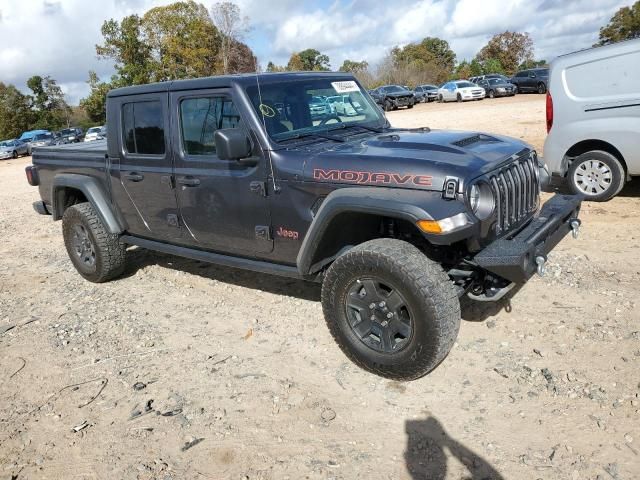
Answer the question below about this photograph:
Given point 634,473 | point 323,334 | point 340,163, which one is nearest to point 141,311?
point 323,334

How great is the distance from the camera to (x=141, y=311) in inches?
200

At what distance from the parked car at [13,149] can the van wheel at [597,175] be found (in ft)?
114

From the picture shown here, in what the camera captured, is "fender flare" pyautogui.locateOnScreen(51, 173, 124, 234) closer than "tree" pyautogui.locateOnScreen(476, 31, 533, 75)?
Yes

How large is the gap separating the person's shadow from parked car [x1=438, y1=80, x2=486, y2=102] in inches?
1293

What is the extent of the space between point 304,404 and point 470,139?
6.94 ft

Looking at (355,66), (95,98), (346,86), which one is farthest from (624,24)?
(346,86)

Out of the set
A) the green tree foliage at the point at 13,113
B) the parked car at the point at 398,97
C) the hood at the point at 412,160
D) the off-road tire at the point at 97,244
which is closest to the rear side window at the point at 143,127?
the off-road tire at the point at 97,244

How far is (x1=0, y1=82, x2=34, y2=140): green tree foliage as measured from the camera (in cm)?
5188

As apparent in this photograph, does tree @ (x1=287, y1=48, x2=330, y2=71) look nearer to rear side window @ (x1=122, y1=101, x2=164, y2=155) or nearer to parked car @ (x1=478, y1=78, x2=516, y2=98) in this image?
parked car @ (x1=478, y1=78, x2=516, y2=98)

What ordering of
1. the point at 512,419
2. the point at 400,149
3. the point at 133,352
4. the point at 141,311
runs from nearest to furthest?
the point at 512,419, the point at 400,149, the point at 133,352, the point at 141,311

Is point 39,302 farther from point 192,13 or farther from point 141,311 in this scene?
point 192,13

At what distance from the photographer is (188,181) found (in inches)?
174

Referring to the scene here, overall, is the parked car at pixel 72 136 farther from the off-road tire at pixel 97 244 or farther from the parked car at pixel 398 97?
the off-road tire at pixel 97 244

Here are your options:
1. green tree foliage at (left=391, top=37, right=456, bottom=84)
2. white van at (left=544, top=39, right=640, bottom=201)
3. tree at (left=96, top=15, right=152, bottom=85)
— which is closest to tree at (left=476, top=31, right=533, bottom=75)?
green tree foliage at (left=391, top=37, right=456, bottom=84)
